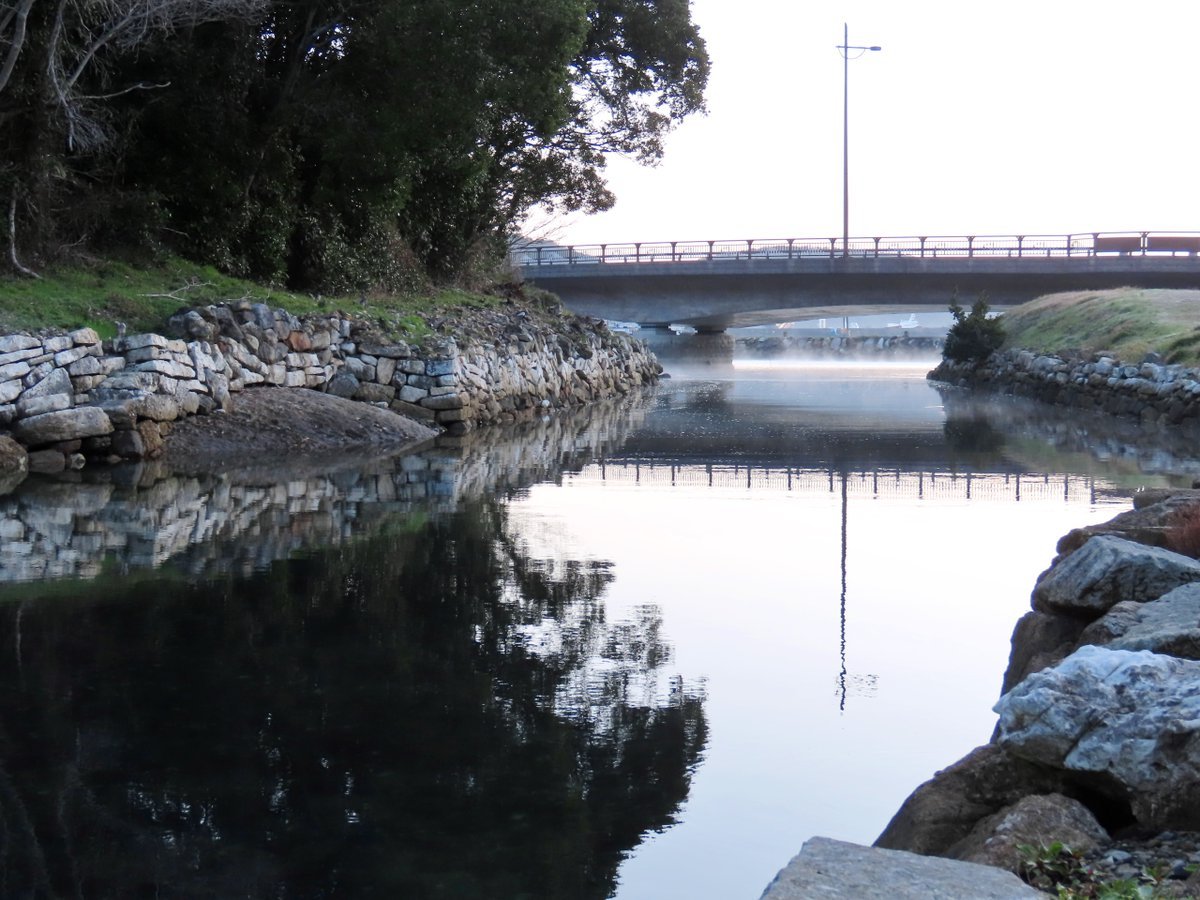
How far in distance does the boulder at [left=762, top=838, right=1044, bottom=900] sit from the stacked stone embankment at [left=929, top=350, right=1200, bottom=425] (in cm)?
2206

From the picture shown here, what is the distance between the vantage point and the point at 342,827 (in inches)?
194

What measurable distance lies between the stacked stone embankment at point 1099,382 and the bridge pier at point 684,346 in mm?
21147

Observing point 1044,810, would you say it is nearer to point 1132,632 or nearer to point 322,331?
point 1132,632

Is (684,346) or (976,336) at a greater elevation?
(976,336)

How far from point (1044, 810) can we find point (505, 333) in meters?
24.1

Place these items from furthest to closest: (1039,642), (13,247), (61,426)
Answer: (13,247) → (61,426) → (1039,642)

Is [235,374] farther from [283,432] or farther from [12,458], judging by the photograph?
[12,458]

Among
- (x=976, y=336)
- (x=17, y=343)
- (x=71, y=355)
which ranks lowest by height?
(x=976, y=336)

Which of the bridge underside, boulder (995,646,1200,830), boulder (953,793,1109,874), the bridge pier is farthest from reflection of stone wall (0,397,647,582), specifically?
the bridge pier

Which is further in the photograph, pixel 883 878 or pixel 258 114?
pixel 258 114

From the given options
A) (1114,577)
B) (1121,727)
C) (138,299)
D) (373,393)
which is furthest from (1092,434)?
(1121,727)

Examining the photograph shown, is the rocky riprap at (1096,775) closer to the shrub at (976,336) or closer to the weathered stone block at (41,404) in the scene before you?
the weathered stone block at (41,404)

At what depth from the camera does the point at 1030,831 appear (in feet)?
13.5

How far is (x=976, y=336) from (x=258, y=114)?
22.9 m
